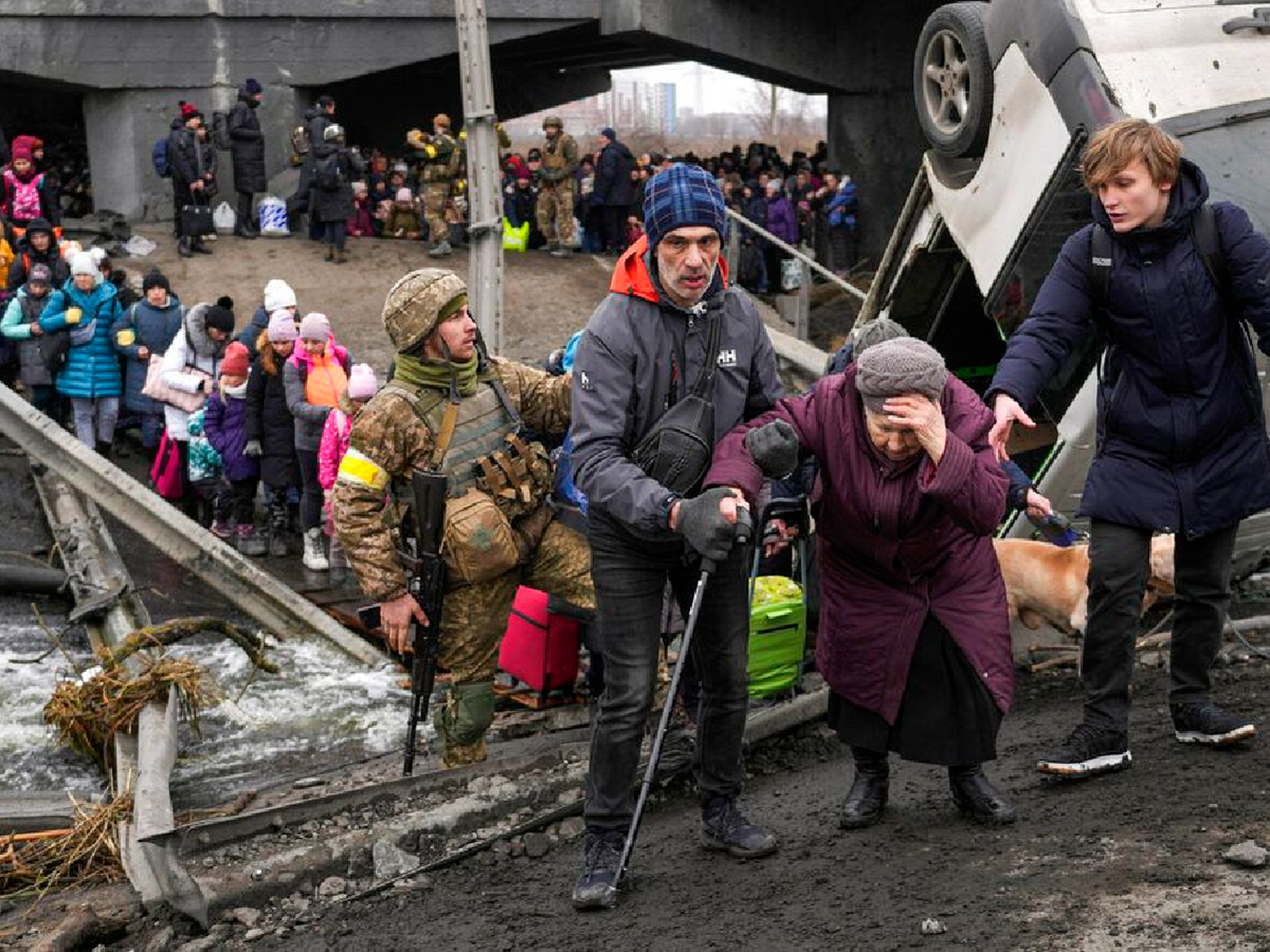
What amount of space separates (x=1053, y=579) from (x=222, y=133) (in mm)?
14749

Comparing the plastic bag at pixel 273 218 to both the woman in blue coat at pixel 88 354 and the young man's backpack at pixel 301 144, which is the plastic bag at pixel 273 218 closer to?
the young man's backpack at pixel 301 144

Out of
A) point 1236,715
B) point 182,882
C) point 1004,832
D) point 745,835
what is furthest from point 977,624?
point 182,882

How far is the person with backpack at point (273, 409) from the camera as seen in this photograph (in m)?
9.77

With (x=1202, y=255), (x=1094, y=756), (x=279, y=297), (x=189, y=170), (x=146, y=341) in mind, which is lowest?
(x=1094, y=756)

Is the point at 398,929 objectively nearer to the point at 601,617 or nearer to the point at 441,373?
the point at 601,617

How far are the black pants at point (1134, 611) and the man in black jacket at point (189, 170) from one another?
47.4 ft

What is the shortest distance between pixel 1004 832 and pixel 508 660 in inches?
101

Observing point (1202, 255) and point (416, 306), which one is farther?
point (416, 306)

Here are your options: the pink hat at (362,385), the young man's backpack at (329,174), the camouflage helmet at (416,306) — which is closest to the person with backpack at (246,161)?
the young man's backpack at (329,174)

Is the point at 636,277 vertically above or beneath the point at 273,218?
above

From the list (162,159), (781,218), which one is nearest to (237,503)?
(162,159)

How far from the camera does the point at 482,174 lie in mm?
8609

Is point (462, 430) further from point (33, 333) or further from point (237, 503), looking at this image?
point (33, 333)

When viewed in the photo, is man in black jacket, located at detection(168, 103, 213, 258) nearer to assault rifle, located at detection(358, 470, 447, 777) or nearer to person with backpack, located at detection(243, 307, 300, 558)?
person with backpack, located at detection(243, 307, 300, 558)
